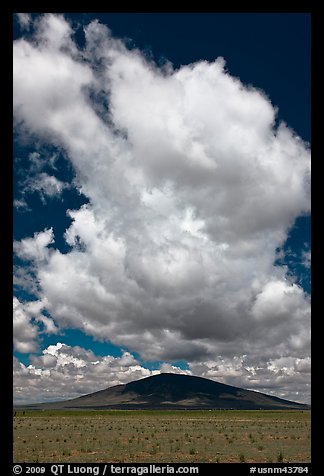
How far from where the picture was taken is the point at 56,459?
30.7 meters
